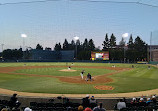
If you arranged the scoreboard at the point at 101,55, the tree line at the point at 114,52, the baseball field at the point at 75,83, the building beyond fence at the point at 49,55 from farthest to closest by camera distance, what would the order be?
the tree line at the point at 114,52, the building beyond fence at the point at 49,55, the scoreboard at the point at 101,55, the baseball field at the point at 75,83

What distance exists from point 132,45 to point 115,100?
8532 cm

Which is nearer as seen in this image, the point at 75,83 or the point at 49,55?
the point at 75,83

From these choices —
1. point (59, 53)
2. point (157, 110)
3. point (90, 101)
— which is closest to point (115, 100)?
point (90, 101)

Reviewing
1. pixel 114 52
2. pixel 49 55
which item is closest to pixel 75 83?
pixel 49 55

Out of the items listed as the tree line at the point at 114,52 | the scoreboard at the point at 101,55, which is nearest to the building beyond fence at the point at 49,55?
the tree line at the point at 114,52

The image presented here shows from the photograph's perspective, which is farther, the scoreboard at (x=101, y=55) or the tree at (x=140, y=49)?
the tree at (x=140, y=49)

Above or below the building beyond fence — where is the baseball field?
below

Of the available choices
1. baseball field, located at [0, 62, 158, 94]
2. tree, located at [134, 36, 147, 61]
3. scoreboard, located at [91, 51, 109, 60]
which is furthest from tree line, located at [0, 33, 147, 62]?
baseball field, located at [0, 62, 158, 94]

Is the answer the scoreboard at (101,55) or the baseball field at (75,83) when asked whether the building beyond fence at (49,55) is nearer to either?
the scoreboard at (101,55)

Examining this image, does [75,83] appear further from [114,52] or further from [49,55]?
[114,52]

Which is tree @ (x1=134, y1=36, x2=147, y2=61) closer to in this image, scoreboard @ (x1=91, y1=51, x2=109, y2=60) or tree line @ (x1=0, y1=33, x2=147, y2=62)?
tree line @ (x1=0, y1=33, x2=147, y2=62)

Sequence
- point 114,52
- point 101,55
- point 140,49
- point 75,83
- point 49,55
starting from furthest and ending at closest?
point 140,49, point 114,52, point 49,55, point 101,55, point 75,83

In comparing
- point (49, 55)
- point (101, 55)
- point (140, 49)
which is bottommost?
point (101, 55)

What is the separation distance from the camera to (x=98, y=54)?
185ft
